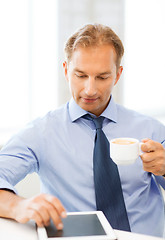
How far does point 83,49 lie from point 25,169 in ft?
1.86

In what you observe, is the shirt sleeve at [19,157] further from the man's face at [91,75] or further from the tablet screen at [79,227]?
the tablet screen at [79,227]

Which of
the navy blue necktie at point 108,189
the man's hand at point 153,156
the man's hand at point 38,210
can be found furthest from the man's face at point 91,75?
the man's hand at point 38,210

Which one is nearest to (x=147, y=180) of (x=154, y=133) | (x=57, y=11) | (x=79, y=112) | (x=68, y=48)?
(x=154, y=133)

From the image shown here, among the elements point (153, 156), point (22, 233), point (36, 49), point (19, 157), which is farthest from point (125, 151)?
A: point (36, 49)

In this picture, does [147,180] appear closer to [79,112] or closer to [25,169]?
[79,112]

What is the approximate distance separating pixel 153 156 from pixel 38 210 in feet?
1.56

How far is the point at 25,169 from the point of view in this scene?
5.15 feet

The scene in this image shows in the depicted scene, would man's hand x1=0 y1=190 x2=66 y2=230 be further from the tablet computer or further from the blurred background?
the blurred background

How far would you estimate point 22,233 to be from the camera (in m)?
1.10

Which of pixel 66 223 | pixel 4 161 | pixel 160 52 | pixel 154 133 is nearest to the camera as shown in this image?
pixel 66 223

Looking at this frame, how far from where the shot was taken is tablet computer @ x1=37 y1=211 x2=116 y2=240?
3.45 feet

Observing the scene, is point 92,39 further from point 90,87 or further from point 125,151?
point 125,151

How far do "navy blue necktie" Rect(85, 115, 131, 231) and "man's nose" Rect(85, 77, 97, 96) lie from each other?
23cm

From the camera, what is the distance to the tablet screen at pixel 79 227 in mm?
1074
